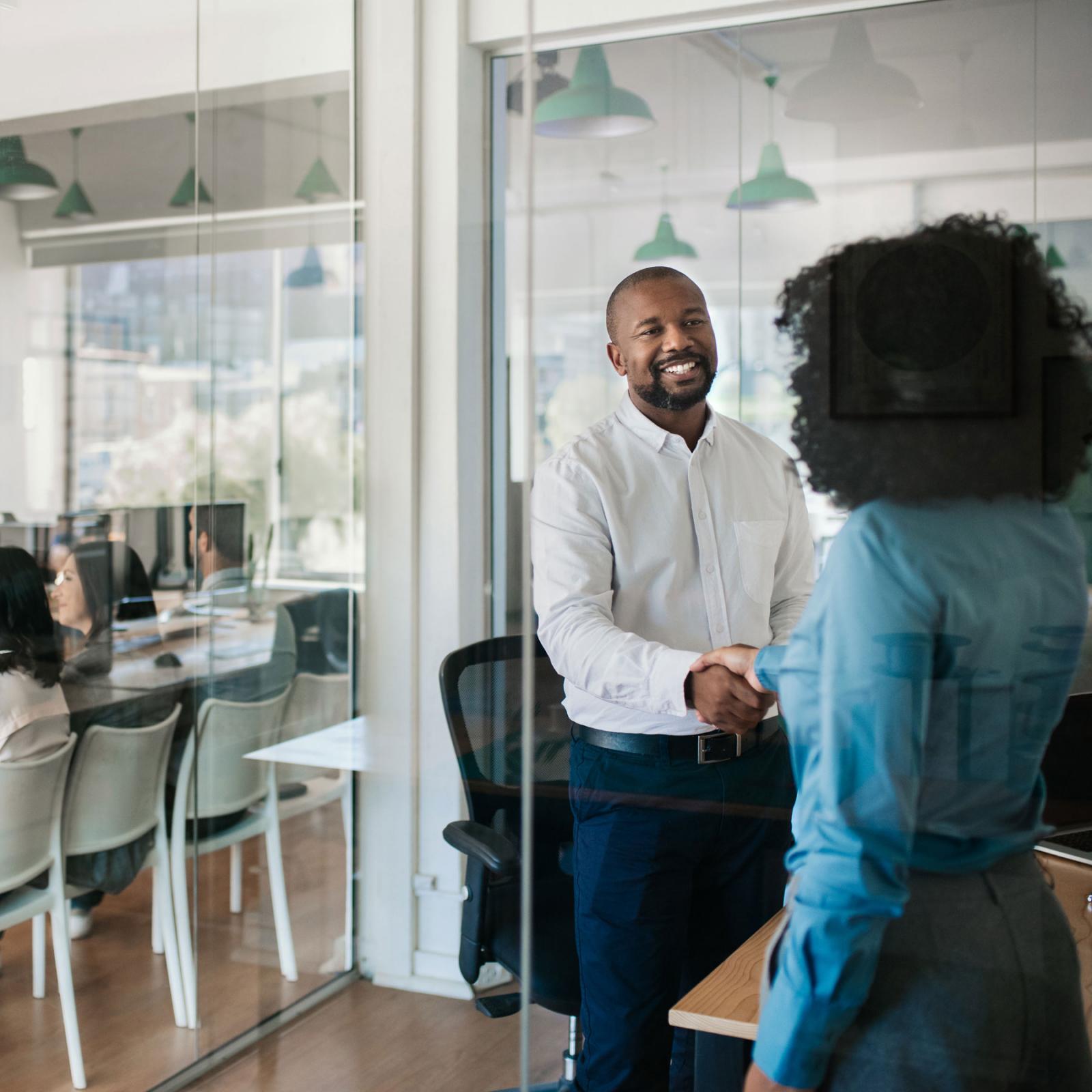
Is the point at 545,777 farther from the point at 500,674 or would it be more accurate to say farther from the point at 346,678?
the point at 346,678

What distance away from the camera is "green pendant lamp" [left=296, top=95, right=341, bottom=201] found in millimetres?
2832

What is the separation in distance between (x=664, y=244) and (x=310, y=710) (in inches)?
58.1

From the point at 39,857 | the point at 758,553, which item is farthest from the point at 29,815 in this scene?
the point at 758,553

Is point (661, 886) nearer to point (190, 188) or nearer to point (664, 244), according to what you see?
point (664, 244)

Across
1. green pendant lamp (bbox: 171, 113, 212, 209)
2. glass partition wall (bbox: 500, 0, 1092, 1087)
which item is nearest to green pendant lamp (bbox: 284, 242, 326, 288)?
green pendant lamp (bbox: 171, 113, 212, 209)

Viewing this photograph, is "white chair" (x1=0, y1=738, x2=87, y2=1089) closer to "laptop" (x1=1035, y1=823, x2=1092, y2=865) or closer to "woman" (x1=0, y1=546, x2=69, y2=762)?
"woman" (x1=0, y1=546, x2=69, y2=762)

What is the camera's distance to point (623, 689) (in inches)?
80.7

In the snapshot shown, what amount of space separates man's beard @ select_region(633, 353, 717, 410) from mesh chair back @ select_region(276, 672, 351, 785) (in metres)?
1.19

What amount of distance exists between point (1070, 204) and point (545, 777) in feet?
4.55

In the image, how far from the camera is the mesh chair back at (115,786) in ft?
8.68

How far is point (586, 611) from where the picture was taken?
212 cm

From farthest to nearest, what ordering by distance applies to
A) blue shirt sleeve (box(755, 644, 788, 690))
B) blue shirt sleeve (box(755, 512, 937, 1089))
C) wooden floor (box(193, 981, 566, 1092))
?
wooden floor (box(193, 981, 566, 1092)), blue shirt sleeve (box(755, 644, 788, 690)), blue shirt sleeve (box(755, 512, 937, 1089))

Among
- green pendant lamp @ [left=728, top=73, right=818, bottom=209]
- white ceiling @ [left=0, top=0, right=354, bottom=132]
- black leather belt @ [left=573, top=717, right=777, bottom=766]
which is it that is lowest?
black leather belt @ [left=573, top=717, right=777, bottom=766]

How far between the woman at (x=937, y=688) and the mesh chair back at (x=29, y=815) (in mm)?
1693
